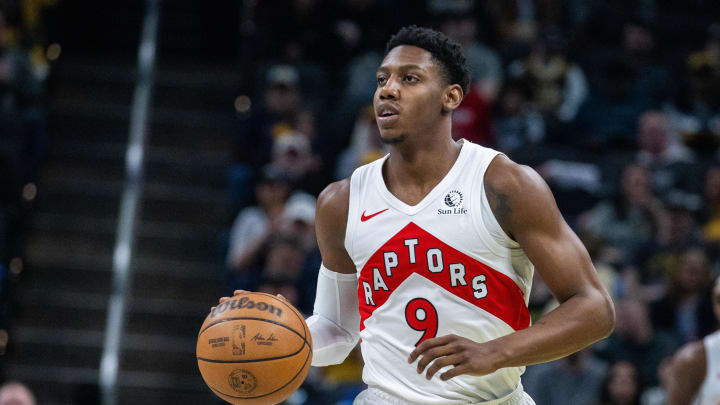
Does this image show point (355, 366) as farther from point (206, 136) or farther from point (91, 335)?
point (206, 136)

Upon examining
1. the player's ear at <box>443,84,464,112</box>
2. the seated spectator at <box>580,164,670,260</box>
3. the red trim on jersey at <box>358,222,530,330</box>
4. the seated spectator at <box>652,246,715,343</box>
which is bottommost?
the seated spectator at <box>652,246,715,343</box>

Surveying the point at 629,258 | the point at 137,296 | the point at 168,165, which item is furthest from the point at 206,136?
the point at 629,258

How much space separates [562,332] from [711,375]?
7.49ft

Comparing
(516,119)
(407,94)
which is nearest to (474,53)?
(516,119)

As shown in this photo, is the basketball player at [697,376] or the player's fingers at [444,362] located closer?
the player's fingers at [444,362]

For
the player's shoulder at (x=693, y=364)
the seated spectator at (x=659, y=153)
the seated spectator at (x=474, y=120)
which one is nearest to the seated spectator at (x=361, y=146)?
the seated spectator at (x=474, y=120)

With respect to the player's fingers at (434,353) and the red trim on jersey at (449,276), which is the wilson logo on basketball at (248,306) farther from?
the player's fingers at (434,353)

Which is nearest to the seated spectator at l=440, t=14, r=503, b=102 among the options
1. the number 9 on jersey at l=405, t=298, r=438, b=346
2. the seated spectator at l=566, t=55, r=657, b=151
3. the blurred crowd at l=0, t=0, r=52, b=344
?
the seated spectator at l=566, t=55, r=657, b=151

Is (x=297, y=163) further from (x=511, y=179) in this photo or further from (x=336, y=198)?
(x=511, y=179)

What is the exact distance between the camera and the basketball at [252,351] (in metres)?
3.51

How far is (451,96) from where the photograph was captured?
378 centimetres

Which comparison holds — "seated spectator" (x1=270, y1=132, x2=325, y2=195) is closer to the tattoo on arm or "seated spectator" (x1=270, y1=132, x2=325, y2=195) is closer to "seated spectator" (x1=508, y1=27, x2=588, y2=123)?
"seated spectator" (x1=508, y1=27, x2=588, y2=123)

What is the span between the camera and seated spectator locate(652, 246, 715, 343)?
7.50 metres

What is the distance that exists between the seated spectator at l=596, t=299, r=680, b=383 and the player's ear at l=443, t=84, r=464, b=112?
157 inches
